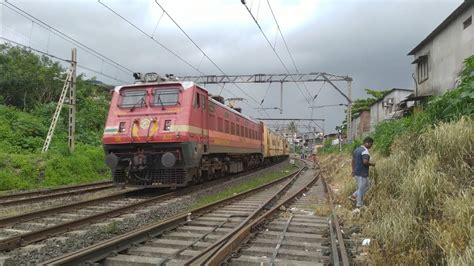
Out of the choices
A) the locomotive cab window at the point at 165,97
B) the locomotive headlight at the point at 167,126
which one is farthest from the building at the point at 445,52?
the locomotive headlight at the point at 167,126

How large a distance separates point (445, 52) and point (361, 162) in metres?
13.8

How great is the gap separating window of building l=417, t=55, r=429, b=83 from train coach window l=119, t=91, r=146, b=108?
55.4 ft

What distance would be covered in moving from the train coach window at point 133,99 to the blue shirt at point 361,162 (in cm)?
670

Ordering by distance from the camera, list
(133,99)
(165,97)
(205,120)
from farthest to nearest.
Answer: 1. (205,120)
2. (133,99)
3. (165,97)

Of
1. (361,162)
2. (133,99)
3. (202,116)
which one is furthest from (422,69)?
(133,99)

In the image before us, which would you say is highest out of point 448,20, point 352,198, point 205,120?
point 448,20

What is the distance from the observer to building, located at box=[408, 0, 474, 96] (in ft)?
58.6

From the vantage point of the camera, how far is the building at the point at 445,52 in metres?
17.9

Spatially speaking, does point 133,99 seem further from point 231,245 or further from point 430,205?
point 430,205

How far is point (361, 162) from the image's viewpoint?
9578 mm

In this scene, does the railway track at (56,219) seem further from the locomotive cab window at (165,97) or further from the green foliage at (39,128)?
the green foliage at (39,128)

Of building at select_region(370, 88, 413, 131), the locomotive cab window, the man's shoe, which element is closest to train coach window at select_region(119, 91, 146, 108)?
the locomotive cab window

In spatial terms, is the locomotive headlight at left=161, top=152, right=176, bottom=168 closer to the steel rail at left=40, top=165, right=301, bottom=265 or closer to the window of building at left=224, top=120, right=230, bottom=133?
the steel rail at left=40, top=165, right=301, bottom=265

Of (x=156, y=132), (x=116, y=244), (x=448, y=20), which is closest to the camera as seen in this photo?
(x=116, y=244)
